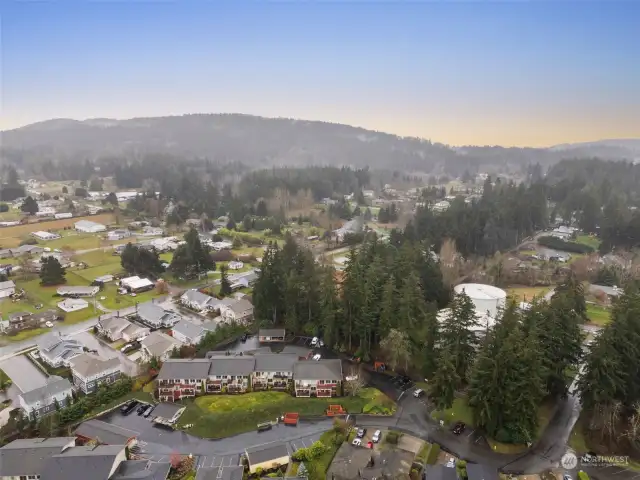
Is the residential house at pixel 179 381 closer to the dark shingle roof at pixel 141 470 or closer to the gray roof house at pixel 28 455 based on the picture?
the gray roof house at pixel 28 455

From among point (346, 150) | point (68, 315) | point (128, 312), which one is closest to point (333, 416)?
point (128, 312)

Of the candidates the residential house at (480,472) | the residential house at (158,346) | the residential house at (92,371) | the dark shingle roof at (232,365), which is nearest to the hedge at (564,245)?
the residential house at (480,472)

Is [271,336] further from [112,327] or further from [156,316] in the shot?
[112,327]

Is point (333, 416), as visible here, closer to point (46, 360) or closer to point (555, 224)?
point (46, 360)

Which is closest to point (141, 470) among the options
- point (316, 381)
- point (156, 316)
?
point (316, 381)

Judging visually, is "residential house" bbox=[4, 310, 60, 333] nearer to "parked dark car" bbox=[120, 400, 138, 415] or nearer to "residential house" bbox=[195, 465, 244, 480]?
"parked dark car" bbox=[120, 400, 138, 415]

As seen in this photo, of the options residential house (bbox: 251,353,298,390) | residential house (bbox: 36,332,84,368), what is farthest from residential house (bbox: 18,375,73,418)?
residential house (bbox: 251,353,298,390)

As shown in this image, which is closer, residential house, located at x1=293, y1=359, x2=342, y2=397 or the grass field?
residential house, located at x1=293, y1=359, x2=342, y2=397
